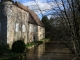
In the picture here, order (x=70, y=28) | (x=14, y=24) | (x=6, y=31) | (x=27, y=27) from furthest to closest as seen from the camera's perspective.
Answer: (x=27, y=27), (x=14, y=24), (x=6, y=31), (x=70, y=28)

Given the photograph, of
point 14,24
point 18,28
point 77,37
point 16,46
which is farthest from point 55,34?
point 18,28

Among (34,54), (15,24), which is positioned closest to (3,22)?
(15,24)

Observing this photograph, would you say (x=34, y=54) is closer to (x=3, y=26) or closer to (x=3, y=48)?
(x=3, y=48)

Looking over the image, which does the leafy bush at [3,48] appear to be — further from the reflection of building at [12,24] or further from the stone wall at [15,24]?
the stone wall at [15,24]

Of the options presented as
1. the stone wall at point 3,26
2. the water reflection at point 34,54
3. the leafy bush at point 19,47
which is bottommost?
the water reflection at point 34,54

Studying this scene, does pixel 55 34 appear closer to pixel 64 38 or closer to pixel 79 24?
pixel 64 38

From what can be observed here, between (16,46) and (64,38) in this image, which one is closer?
(64,38)

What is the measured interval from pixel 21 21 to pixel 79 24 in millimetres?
28325

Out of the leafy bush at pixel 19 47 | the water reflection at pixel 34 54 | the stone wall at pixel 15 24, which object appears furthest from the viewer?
the stone wall at pixel 15 24

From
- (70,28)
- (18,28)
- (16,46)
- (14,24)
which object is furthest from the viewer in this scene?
(18,28)

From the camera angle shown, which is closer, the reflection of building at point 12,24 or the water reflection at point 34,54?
the water reflection at point 34,54

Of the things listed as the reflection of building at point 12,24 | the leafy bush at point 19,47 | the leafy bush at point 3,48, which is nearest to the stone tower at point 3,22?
the reflection of building at point 12,24

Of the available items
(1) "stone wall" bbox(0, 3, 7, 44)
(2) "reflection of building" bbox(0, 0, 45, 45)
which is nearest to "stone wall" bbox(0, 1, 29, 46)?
(2) "reflection of building" bbox(0, 0, 45, 45)

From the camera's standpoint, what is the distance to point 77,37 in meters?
4.54
